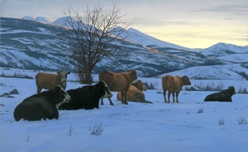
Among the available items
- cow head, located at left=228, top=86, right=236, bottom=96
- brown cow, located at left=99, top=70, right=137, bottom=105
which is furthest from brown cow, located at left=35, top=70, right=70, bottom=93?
cow head, located at left=228, top=86, right=236, bottom=96

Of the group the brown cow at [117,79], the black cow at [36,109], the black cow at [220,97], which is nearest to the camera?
the black cow at [36,109]

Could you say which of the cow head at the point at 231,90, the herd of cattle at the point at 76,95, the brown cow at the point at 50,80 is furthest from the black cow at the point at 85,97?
the cow head at the point at 231,90

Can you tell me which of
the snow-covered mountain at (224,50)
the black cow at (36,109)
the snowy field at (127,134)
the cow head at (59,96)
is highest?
the snow-covered mountain at (224,50)

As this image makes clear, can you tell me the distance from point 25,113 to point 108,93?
4.59m

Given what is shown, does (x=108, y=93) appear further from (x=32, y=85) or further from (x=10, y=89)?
(x=32, y=85)

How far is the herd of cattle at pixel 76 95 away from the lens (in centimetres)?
942

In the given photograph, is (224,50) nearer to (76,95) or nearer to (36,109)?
(76,95)

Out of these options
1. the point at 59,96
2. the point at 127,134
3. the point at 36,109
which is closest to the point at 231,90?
the point at 59,96

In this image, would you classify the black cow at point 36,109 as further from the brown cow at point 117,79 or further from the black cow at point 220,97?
the black cow at point 220,97

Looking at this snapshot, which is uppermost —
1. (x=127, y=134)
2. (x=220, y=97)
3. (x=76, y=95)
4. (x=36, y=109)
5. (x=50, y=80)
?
(x=50, y=80)

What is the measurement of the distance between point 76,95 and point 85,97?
299 millimetres

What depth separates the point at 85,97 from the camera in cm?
1283

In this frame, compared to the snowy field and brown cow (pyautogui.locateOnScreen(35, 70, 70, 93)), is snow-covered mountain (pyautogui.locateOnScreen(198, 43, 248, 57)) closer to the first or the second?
the snowy field

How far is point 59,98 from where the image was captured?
10.7 metres
